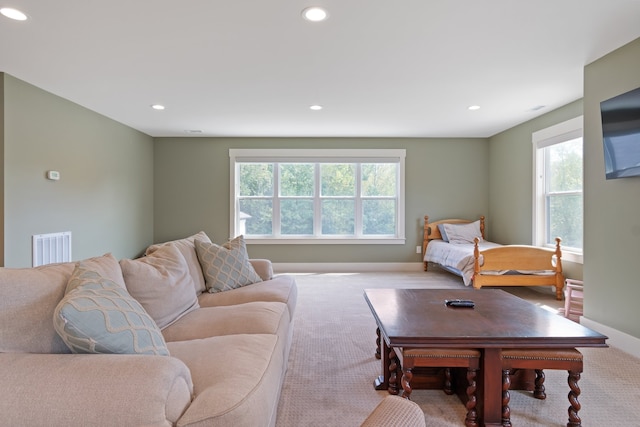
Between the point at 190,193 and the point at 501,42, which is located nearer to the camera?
the point at 501,42

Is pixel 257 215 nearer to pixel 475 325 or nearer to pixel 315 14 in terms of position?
pixel 315 14

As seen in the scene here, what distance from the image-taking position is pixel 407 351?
172cm

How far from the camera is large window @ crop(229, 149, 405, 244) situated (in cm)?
620

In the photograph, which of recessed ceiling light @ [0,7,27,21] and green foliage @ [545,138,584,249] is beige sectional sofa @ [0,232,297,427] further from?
green foliage @ [545,138,584,249]

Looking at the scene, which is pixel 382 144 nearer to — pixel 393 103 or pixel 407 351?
pixel 393 103

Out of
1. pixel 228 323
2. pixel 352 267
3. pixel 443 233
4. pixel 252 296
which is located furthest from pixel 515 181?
pixel 228 323

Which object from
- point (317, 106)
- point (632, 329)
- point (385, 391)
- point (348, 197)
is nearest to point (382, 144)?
point (348, 197)

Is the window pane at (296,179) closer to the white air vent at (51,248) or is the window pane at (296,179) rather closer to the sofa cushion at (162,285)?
the white air vent at (51,248)

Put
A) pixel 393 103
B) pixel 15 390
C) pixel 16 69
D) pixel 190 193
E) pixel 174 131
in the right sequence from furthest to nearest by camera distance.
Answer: pixel 190 193
pixel 174 131
pixel 393 103
pixel 16 69
pixel 15 390

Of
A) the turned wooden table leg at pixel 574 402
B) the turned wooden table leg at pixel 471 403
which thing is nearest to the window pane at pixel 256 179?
the turned wooden table leg at pixel 471 403

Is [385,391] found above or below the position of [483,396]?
below

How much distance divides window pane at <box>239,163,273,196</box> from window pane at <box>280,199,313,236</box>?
402 mm

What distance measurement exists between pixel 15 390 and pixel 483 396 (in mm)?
1866

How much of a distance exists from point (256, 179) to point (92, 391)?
540 cm
